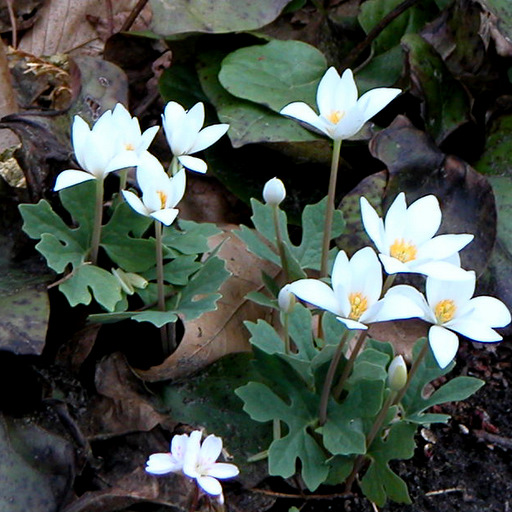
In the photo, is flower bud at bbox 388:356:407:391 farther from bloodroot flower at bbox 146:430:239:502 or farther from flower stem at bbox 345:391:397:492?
bloodroot flower at bbox 146:430:239:502

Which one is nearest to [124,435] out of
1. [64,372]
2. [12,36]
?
[64,372]

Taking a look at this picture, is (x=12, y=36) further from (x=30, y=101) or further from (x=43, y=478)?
(x=43, y=478)

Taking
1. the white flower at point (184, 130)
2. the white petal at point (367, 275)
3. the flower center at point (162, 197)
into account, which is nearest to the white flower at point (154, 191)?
the flower center at point (162, 197)

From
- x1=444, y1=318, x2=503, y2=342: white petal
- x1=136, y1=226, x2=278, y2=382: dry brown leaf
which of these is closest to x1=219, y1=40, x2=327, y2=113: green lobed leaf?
x1=136, y1=226, x2=278, y2=382: dry brown leaf

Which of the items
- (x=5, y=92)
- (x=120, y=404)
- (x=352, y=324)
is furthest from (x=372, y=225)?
(x=5, y=92)

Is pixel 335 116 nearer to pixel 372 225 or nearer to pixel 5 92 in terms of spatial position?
pixel 372 225

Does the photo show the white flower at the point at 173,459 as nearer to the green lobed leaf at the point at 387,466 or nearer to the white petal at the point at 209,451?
the white petal at the point at 209,451
